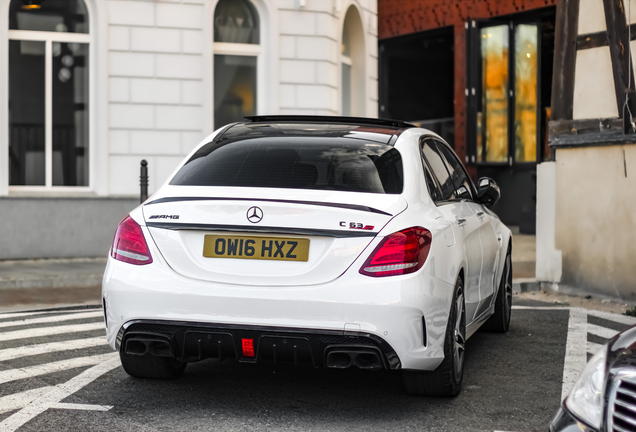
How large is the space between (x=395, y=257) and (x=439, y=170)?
4.70 feet

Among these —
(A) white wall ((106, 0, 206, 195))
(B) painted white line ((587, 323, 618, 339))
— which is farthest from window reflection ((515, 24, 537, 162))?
(B) painted white line ((587, 323, 618, 339))

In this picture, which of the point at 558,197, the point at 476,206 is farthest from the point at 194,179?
the point at 558,197

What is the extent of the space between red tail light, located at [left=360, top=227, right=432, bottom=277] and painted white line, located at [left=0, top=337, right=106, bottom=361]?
308 centimetres

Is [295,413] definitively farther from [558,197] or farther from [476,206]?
[558,197]

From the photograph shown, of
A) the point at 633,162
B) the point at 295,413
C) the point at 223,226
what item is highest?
the point at 633,162

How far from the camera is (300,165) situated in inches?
196

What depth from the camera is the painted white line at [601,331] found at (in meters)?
7.49

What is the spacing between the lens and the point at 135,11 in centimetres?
1443

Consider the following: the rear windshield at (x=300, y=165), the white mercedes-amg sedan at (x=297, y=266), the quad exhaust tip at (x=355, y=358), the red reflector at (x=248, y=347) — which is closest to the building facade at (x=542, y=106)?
the white mercedes-amg sedan at (x=297, y=266)

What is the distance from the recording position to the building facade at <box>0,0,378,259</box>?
45.7 feet

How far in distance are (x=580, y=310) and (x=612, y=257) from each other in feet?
2.65

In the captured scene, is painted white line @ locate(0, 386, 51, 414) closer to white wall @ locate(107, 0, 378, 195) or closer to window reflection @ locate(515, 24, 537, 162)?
white wall @ locate(107, 0, 378, 195)

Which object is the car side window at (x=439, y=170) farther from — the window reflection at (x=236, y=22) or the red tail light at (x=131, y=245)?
the window reflection at (x=236, y=22)

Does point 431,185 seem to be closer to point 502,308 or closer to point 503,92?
point 502,308
